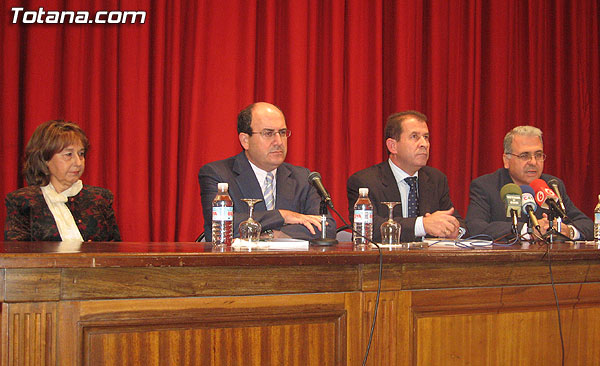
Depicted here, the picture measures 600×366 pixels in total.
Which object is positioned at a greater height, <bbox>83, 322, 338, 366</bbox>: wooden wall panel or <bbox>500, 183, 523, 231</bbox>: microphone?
<bbox>500, 183, 523, 231</bbox>: microphone

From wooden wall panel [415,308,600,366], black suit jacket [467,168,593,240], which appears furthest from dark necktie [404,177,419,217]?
wooden wall panel [415,308,600,366]

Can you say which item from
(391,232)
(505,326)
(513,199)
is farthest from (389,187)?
(505,326)

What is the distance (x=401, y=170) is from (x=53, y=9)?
2379 mm

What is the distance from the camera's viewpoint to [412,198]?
10.6 ft

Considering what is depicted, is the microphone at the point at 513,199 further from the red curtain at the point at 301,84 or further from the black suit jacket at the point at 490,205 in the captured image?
the red curtain at the point at 301,84

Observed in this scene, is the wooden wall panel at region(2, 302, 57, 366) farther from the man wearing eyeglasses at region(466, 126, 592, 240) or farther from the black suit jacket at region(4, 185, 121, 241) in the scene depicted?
the man wearing eyeglasses at region(466, 126, 592, 240)

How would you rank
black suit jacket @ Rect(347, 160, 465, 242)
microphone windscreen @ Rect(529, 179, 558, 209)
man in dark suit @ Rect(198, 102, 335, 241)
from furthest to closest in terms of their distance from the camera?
black suit jacket @ Rect(347, 160, 465, 242), man in dark suit @ Rect(198, 102, 335, 241), microphone windscreen @ Rect(529, 179, 558, 209)

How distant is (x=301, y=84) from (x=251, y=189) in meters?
1.59

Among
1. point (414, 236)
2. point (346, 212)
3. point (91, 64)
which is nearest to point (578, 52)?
point (346, 212)

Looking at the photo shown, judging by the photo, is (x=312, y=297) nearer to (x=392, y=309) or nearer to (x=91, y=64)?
(x=392, y=309)

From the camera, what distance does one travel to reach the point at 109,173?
388 cm

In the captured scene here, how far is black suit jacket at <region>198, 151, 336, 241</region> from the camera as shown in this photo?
110 inches

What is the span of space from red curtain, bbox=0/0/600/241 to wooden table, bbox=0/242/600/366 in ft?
7.02

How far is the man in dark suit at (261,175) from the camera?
2.83 meters
